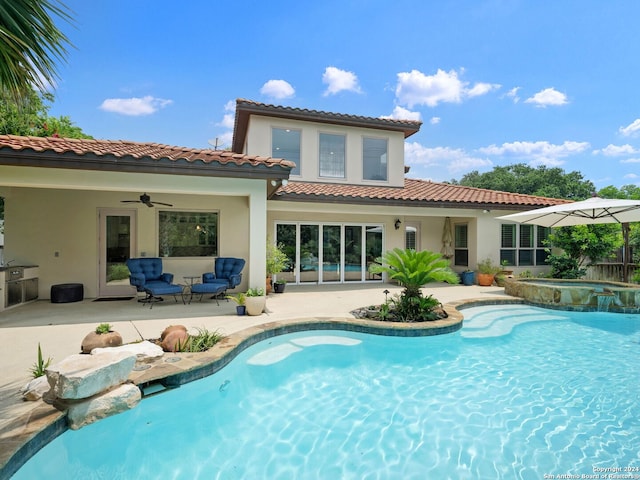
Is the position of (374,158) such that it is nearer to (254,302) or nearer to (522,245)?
(522,245)

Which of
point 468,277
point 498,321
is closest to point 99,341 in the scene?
point 498,321

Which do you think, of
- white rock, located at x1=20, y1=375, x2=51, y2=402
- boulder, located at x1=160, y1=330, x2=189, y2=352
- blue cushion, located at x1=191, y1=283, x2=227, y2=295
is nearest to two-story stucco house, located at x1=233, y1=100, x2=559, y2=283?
blue cushion, located at x1=191, y1=283, x2=227, y2=295

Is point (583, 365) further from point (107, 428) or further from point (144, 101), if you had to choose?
point (144, 101)

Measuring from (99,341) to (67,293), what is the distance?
19.0ft

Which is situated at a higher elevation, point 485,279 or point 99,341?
point 485,279

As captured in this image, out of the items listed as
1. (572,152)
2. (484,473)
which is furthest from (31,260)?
(572,152)

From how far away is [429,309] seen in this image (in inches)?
322

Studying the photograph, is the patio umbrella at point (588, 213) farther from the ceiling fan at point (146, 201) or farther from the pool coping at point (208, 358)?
the ceiling fan at point (146, 201)

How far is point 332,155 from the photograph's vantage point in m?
14.0

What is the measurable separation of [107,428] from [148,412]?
46 centimetres

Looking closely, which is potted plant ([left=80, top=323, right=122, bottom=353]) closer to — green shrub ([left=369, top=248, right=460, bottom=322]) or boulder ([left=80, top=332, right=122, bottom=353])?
boulder ([left=80, top=332, right=122, bottom=353])

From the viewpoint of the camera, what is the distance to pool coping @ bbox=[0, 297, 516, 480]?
3.11 meters

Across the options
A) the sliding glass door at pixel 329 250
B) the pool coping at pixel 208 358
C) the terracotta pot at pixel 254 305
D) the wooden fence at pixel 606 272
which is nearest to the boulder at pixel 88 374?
the pool coping at pixel 208 358

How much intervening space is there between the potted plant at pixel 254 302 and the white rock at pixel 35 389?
14.0ft
